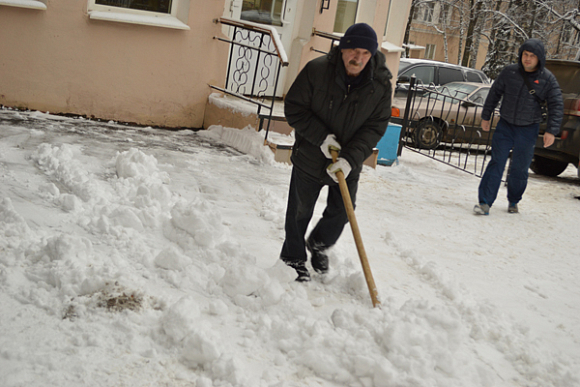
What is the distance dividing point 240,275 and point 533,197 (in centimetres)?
577

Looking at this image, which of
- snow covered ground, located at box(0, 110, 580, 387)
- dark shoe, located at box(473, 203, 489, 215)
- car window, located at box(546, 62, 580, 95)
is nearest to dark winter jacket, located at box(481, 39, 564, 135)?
dark shoe, located at box(473, 203, 489, 215)

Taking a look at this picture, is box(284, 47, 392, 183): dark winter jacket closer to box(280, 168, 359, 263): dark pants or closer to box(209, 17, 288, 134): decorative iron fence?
box(280, 168, 359, 263): dark pants

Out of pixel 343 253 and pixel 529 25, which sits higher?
pixel 529 25

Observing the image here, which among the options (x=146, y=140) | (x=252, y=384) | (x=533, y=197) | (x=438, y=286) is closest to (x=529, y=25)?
(x=533, y=197)

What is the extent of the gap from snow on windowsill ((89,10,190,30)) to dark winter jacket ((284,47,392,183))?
178 inches

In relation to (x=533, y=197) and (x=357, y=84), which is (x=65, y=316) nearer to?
(x=357, y=84)

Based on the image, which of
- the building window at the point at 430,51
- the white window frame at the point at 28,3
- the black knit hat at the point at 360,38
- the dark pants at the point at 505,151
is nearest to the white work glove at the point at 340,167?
the black knit hat at the point at 360,38

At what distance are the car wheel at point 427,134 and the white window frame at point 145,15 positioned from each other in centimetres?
471

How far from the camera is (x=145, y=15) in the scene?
775 cm

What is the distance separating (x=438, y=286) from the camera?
13.7 feet

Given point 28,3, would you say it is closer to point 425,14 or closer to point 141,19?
point 141,19

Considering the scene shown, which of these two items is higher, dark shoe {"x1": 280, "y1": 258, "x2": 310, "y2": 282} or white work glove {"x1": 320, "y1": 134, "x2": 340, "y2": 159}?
white work glove {"x1": 320, "y1": 134, "x2": 340, "y2": 159}

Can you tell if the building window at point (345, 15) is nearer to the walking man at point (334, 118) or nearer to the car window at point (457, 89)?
the car window at point (457, 89)

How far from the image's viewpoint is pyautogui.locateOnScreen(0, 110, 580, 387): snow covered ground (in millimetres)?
2748
